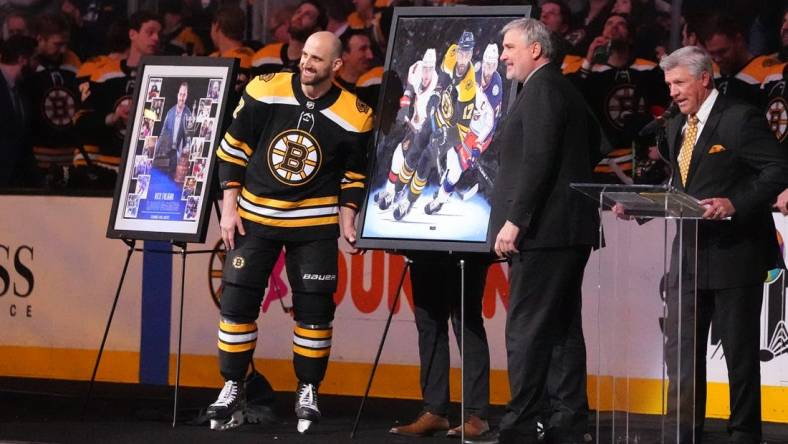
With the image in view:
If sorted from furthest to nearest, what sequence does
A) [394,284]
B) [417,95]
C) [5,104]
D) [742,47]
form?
[5,104] → [394,284] → [742,47] → [417,95]

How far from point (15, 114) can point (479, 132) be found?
332cm

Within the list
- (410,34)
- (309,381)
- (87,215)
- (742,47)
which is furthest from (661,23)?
(87,215)

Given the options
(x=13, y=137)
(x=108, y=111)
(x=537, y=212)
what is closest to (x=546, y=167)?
(x=537, y=212)

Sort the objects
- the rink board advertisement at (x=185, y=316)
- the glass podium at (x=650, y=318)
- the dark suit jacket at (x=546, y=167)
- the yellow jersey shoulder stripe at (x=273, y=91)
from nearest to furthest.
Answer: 1. the glass podium at (x=650, y=318)
2. the dark suit jacket at (x=546, y=167)
3. the yellow jersey shoulder stripe at (x=273, y=91)
4. the rink board advertisement at (x=185, y=316)

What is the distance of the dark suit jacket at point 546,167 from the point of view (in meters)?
5.28

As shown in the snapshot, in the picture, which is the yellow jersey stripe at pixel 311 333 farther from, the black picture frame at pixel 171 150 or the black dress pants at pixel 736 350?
the black dress pants at pixel 736 350

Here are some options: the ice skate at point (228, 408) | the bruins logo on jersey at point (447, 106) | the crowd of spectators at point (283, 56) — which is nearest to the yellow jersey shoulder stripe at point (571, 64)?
the crowd of spectators at point (283, 56)

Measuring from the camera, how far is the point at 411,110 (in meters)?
6.09

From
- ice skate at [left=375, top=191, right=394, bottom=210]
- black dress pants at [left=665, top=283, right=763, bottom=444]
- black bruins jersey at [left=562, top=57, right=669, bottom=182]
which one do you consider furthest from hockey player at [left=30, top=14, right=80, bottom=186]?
black dress pants at [left=665, top=283, right=763, bottom=444]

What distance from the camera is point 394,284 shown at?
7477 millimetres

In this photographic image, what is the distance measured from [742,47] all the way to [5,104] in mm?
4089

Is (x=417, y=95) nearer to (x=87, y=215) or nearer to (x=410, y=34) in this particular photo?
(x=410, y=34)

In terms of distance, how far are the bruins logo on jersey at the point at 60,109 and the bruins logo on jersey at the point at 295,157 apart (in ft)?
7.71

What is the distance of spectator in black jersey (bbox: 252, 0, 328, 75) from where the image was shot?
7.64 metres
